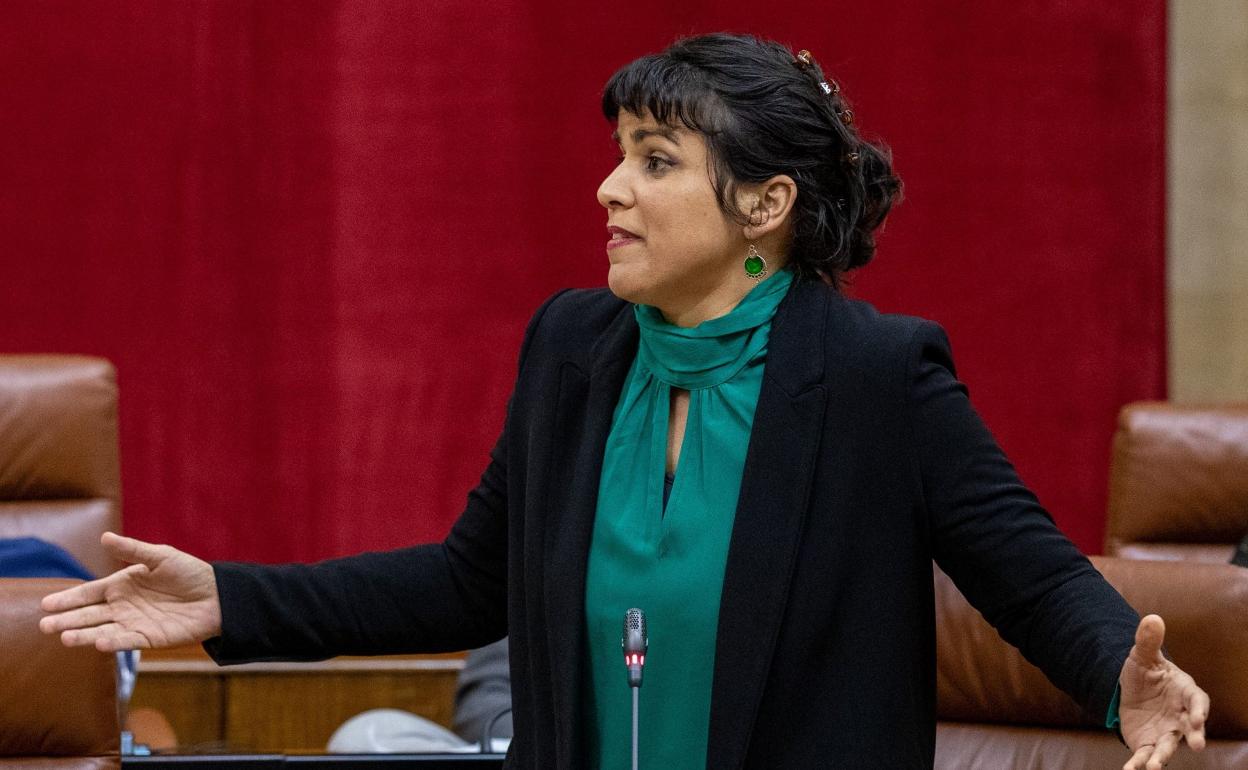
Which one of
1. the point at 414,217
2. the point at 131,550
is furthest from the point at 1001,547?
the point at 414,217

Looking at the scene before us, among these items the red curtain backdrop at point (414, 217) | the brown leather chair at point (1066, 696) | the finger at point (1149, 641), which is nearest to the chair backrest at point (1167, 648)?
the brown leather chair at point (1066, 696)

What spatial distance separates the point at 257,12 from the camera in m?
3.21

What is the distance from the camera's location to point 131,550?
130 centimetres

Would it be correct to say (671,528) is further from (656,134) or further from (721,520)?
(656,134)

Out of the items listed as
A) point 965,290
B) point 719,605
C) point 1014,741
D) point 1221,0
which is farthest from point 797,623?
point 1221,0

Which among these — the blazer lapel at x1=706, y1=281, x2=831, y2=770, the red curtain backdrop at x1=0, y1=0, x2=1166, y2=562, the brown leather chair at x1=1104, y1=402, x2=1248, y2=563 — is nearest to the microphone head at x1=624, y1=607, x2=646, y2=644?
the blazer lapel at x1=706, y1=281, x2=831, y2=770

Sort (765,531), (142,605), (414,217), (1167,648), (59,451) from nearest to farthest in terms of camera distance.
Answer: (765,531) → (142,605) → (1167,648) → (59,451) → (414,217)

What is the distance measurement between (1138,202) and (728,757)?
7.85 ft

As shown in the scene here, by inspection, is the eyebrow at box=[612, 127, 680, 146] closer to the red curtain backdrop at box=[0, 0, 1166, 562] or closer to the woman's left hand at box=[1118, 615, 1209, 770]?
the woman's left hand at box=[1118, 615, 1209, 770]

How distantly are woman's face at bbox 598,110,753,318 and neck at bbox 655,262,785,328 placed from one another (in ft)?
0.07

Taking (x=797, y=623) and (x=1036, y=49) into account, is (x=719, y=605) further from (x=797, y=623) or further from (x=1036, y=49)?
(x=1036, y=49)

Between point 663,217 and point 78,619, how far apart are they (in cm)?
60

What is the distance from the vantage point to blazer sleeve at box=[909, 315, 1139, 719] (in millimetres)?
1174

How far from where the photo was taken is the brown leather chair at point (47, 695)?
55.8 inches
